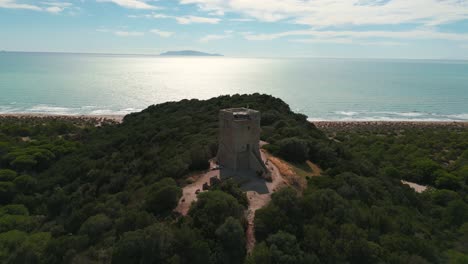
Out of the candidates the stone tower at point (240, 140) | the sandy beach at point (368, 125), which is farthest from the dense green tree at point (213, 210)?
the sandy beach at point (368, 125)

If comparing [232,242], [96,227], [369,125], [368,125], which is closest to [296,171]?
[232,242]

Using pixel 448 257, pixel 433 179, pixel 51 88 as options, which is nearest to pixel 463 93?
pixel 433 179

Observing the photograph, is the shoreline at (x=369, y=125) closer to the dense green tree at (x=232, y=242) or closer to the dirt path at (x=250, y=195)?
the dirt path at (x=250, y=195)

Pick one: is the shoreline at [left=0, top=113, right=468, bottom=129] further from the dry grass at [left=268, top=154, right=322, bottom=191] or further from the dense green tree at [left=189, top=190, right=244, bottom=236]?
the dense green tree at [left=189, top=190, right=244, bottom=236]

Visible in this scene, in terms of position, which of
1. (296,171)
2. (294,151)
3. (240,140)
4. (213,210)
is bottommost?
(296,171)

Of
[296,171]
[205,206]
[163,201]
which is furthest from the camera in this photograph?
[296,171]

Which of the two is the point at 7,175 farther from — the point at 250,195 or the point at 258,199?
the point at 258,199

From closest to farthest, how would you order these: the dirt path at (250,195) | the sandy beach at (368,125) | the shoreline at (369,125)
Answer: the dirt path at (250,195), the sandy beach at (368,125), the shoreline at (369,125)
